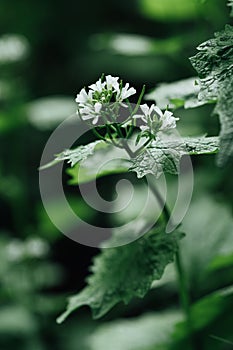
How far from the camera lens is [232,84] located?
84 centimetres

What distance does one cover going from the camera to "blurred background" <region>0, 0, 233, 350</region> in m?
1.63

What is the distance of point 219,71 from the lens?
854 millimetres

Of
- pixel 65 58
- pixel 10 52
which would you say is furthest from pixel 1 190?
pixel 65 58

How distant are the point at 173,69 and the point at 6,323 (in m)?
1.62

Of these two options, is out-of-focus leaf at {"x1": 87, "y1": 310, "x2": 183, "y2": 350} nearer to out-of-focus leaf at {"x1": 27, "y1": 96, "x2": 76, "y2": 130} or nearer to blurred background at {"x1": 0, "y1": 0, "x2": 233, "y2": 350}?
blurred background at {"x1": 0, "y1": 0, "x2": 233, "y2": 350}

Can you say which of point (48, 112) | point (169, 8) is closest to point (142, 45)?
point (169, 8)

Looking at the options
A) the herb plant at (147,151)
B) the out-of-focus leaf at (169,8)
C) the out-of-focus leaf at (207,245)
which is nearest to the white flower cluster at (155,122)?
the herb plant at (147,151)

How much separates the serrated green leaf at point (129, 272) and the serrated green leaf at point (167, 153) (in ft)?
0.74

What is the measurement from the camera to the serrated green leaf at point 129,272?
3.48ft

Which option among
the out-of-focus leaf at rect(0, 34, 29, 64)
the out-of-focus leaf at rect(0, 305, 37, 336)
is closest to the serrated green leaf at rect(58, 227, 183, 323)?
the out-of-focus leaf at rect(0, 305, 37, 336)

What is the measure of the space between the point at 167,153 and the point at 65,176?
2251 mm

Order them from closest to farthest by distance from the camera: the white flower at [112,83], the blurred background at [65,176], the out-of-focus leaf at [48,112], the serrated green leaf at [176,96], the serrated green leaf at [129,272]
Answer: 1. the white flower at [112,83]
2. the serrated green leaf at [129,272]
3. the serrated green leaf at [176,96]
4. the blurred background at [65,176]
5. the out-of-focus leaf at [48,112]

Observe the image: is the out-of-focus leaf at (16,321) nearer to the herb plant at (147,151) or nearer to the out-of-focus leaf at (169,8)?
the herb plant at (147,151)

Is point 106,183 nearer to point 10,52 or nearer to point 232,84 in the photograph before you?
point 10,52
